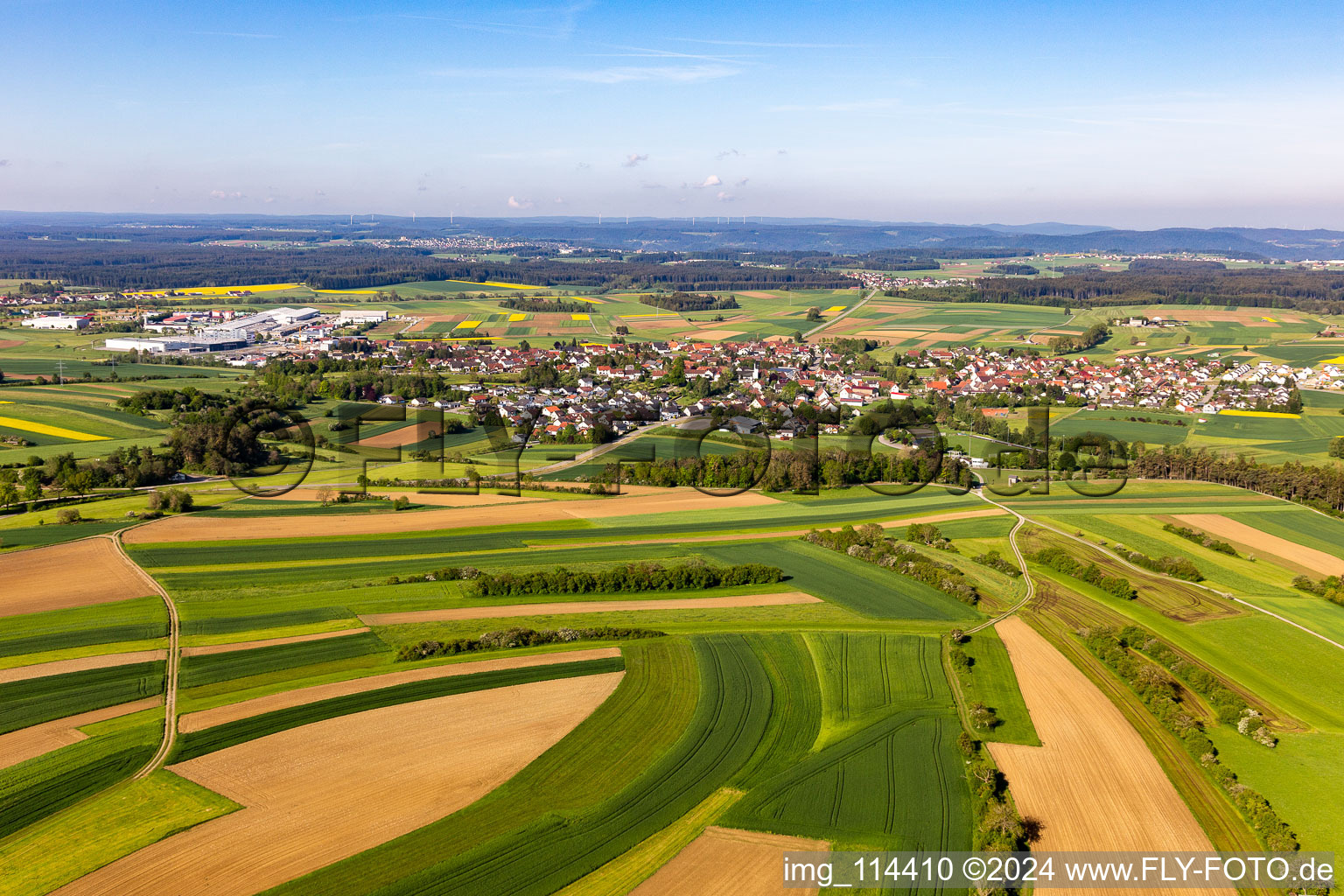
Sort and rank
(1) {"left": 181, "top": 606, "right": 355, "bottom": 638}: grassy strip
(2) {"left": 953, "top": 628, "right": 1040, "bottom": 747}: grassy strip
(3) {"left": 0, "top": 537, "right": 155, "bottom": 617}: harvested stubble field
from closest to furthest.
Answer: (2) {"left": 953, "top": 628, "right": 1040, "bottom": 747}: grassy strip → (1) {"left": 181, "top": 606, "right": 355, "bottom": 638}: grassy strip → (3) {"left": 0, "top": 537, "right": 155, "bottom": 617}: harvested stubble field

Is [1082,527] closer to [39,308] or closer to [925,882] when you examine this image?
[925,882]

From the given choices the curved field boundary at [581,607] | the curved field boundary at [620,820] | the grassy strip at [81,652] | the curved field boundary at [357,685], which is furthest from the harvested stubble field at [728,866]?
the grassy strip at [81,652]

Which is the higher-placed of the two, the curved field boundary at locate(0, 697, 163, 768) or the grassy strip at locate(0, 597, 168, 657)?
the grassy strip at locate(0, 597, 168, 657)

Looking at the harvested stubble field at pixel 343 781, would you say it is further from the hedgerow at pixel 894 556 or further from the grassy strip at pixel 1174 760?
the hedgerow at pixel 894 556

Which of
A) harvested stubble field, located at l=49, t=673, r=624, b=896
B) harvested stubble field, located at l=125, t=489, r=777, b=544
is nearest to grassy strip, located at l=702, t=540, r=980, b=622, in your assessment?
harvested stubble field, located at l=125, t=489, r=777, b=544

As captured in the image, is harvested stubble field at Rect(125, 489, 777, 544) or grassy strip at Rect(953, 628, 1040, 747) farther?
harvested stubble field at Rect(125, 489, 777, 544)

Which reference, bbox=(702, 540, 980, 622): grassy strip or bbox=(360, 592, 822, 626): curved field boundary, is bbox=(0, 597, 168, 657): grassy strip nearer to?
bbox=(360, 592, 822, 626): curved field boundary

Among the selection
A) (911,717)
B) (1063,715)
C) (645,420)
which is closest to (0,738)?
(911,717)
